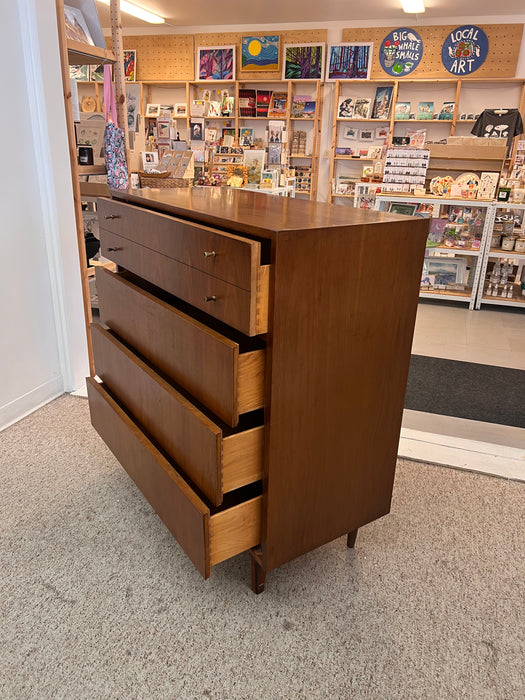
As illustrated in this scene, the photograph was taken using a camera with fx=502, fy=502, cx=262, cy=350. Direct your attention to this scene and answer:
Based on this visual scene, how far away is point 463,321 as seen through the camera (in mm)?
4293

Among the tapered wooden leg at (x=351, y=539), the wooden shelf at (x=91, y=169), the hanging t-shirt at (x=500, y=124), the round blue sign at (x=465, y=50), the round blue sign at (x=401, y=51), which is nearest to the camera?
the tapered wooden leg at (x=351, y=539)

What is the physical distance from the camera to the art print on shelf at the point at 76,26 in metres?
2.30

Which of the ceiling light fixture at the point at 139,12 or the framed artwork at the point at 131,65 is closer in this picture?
the ceiling light fixture at the point at 139,12

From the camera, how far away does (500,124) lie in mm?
6496

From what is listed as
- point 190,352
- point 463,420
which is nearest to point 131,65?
point 463,420

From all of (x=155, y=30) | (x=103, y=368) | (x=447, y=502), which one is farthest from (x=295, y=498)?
(x=155, y=30)

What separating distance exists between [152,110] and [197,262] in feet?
26.9

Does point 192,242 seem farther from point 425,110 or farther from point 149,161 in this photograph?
point 425,110

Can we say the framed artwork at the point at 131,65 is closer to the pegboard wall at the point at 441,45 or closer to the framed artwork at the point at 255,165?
the pegboard wall at the point at 441,45

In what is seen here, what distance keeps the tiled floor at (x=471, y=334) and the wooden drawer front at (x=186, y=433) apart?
7.97ft

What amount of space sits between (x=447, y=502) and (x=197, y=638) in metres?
0.99

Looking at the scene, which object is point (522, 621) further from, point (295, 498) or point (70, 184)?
point (70, 184)

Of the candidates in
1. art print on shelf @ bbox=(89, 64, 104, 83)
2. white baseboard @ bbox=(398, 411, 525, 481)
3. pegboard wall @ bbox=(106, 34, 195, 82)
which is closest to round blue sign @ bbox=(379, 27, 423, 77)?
pegboard wall @ bbox=(106, 34, 195, 82)

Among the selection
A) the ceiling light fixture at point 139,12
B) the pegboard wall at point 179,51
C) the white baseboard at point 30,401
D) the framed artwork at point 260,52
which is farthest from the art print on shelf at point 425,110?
the white baseboard at point 30,401
